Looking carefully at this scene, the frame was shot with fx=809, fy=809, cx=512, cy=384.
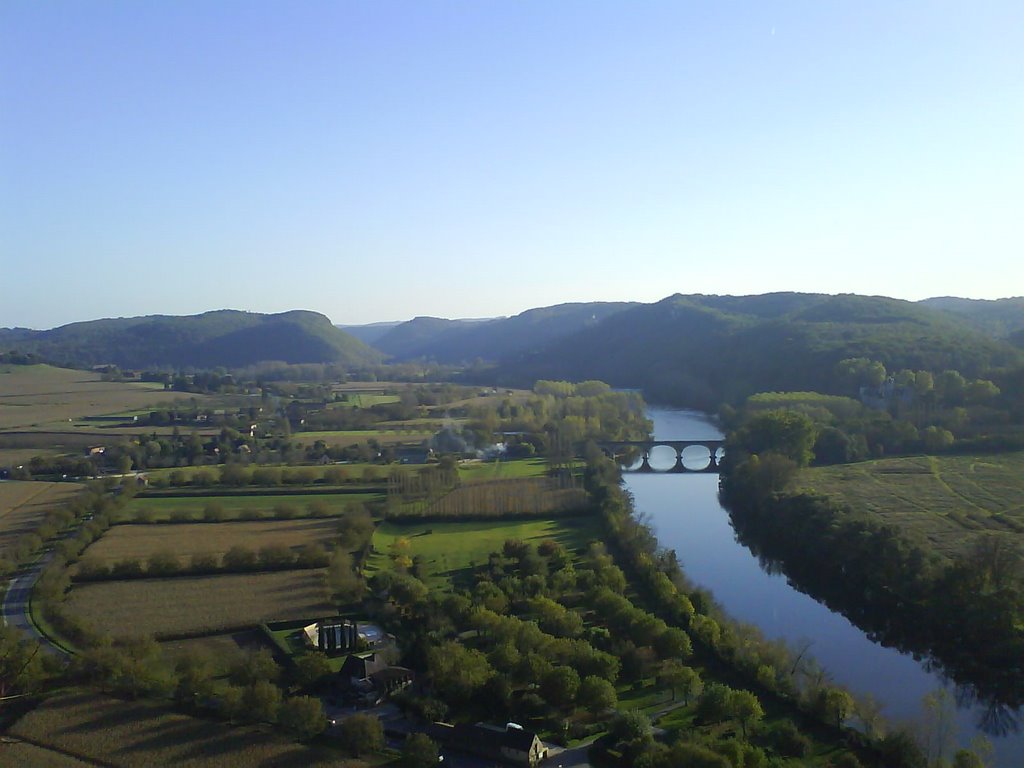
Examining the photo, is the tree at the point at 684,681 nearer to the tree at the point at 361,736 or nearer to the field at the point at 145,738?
the tree at the point at 361,736

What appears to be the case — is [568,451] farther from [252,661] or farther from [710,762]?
[710,762]

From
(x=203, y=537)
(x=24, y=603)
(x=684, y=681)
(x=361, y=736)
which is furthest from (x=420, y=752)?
(x=203, y=537)

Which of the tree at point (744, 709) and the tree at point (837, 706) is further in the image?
the tree at point (837, 706)

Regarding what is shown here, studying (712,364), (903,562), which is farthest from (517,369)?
(903,562)

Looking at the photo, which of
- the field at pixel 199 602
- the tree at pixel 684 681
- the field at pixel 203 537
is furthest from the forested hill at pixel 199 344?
the tree at pixel 684 681

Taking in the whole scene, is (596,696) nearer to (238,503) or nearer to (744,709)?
(744,709)
